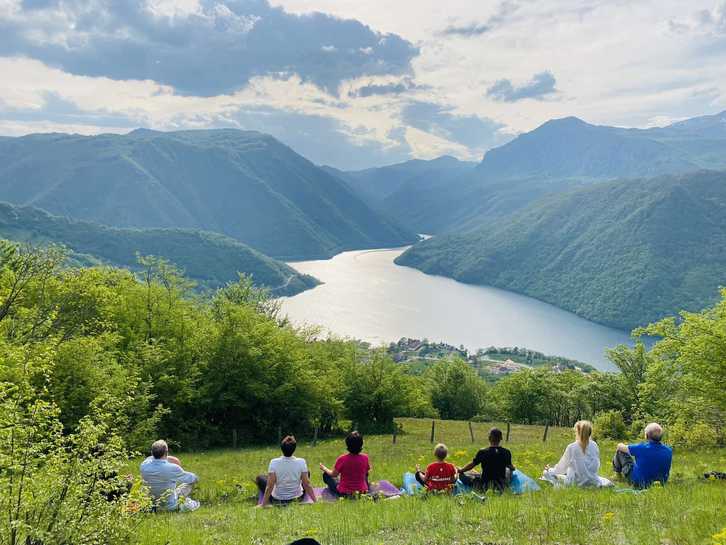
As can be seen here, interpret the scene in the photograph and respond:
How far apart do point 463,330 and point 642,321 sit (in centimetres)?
7483

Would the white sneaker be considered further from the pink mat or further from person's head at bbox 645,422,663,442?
person's head at bbox 645,422,663,442

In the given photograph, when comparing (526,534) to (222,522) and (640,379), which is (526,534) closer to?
(222,522)

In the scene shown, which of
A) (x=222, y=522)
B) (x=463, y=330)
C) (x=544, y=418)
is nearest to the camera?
(x=222, y=522)

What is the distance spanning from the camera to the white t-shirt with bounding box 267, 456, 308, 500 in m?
10.0

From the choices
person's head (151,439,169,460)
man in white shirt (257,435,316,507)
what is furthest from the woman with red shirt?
person's head (151,439,169,460)

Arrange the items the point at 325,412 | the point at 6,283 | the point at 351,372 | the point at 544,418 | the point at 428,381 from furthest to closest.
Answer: the point at 428,381, the point at 544,418, the point at 351,372, the point at 325,412, the point at 6,283

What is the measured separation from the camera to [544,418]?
58594mm

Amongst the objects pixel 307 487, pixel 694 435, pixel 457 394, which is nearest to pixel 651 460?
pixel 307 487

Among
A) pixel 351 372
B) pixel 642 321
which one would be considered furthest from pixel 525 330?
pixel 351 372

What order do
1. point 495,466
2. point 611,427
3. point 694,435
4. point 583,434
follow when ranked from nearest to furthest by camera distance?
point 495,466 < point 583,434 < point 694,435 < point 611,427

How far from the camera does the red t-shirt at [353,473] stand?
34.1 feet

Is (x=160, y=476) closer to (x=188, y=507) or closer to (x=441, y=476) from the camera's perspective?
(x=188, y=507)

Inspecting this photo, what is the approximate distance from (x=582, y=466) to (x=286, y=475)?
19.6ft

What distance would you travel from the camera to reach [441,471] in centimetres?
1000
